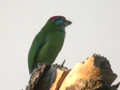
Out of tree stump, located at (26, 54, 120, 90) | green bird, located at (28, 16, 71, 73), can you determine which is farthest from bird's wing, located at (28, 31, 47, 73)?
tree stump, located at (26, 54, 120, 90)

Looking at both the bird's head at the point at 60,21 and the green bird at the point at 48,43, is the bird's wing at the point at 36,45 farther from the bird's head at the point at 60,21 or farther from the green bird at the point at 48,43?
the bird's head at the point at 60,21

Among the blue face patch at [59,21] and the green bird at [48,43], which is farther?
the blue face patch at [59,21]

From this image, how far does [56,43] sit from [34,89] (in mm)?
5510

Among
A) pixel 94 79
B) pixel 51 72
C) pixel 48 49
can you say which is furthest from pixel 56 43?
pixel 94 79

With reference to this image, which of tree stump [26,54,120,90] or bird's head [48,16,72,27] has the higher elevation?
tree stump [26,54,120,90]

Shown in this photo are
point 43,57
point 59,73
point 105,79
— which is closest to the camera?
point 105,79

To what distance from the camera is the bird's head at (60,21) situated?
28.1 feet

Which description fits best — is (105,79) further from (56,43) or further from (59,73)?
(56,43)

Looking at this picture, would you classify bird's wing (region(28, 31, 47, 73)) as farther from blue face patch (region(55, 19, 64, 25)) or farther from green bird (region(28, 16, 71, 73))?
blue face patch (region(55, 19, 64, 25))

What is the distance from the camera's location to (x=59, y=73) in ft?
8.63

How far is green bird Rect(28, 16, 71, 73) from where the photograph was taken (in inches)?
315

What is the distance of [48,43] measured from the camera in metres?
8.24

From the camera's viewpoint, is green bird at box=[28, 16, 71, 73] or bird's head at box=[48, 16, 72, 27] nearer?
green bird at box=[28, 16, 71, 73]

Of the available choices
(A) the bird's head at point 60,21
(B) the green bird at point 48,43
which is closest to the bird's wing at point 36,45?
(B) the green bird at point 48,43
